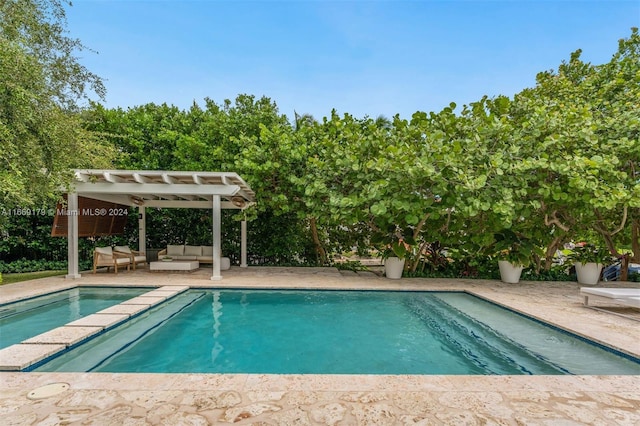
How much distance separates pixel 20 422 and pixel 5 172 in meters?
5.85

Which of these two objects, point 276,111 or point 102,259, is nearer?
point 102,259

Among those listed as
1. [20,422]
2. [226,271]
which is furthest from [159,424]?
[226,271]

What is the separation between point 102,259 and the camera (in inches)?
423

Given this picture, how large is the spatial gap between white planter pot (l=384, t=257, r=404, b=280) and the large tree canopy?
920 cm

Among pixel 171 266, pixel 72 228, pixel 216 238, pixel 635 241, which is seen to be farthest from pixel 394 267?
pixel 72 228

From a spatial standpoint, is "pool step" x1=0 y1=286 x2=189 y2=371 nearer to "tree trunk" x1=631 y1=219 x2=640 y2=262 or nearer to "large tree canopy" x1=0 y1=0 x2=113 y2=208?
"large tree canopy" x1=0 y1=0 x2=113 y2=208

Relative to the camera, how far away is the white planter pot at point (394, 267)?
11.0 m

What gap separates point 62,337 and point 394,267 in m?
8.64

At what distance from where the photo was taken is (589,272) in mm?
10305

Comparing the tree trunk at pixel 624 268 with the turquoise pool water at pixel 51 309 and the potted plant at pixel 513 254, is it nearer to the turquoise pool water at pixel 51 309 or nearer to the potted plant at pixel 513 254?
the potted plant at pixel 513 254

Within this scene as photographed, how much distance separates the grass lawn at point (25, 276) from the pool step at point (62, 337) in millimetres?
5713

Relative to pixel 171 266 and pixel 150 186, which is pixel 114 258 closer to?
pixel 171 266

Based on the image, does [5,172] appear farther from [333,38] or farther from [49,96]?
[333,38]

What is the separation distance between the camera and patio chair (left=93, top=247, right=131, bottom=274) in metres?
10.6
